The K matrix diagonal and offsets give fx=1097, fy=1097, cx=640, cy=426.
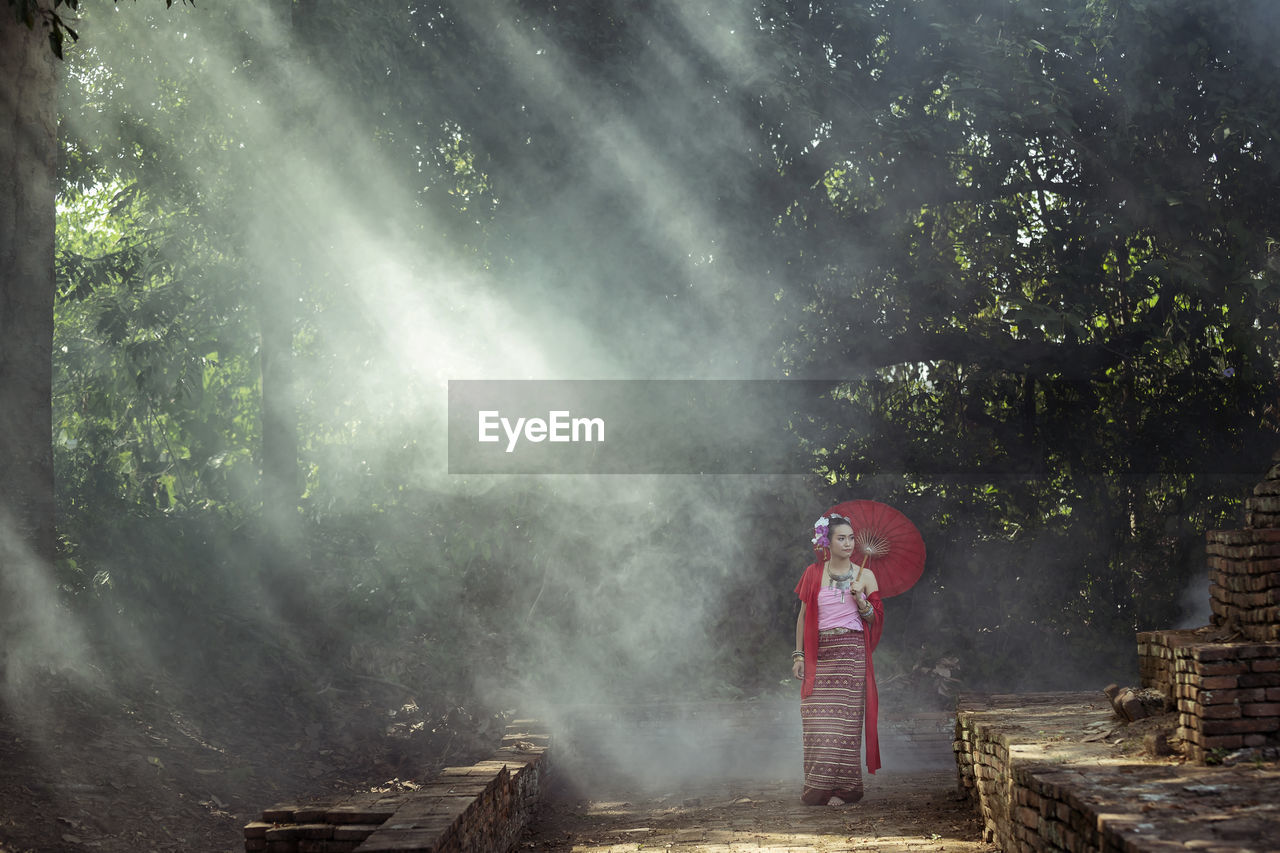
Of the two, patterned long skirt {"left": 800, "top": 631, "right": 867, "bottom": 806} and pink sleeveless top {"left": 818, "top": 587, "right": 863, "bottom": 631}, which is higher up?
pink sleeveless top {"left": 818, "top": 587, "right": 863, "bottom": 631}

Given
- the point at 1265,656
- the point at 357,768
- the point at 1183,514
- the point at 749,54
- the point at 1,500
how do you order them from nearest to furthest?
1. the point at 1265,656
2. the point at 1,500
3. the point at 357,768
4. the point at 749,54
5. the point at 1183,514

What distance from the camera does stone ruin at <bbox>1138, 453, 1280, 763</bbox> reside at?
14.8ft

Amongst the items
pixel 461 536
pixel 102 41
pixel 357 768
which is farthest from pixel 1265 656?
pixel 102 41

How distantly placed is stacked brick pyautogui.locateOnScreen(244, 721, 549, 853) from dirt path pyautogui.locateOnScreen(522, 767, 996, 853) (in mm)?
883

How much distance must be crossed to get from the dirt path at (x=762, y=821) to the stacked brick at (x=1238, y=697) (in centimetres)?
160

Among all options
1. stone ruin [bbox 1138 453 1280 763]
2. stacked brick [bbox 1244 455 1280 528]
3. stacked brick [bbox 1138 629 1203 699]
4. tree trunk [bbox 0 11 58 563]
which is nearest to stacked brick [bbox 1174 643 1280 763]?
stone ruin [bbox 1138 453 1280 763]

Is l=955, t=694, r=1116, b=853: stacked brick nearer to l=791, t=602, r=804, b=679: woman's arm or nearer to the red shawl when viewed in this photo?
the red shawl

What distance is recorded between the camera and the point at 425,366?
38.2 ft

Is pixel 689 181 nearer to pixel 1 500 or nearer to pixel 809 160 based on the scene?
pixel 809 160

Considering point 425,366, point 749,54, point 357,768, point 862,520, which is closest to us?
point 862,520

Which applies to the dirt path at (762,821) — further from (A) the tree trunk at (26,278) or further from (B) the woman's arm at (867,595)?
(A) the tree trunk at (26,278)

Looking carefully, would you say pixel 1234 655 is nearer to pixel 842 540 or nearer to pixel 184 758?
pixel 842 540

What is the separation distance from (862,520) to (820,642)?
90 cm

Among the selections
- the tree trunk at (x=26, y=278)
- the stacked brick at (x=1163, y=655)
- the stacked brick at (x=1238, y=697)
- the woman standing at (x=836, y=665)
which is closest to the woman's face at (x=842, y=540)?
the woman standing at (x=836, y=665)
